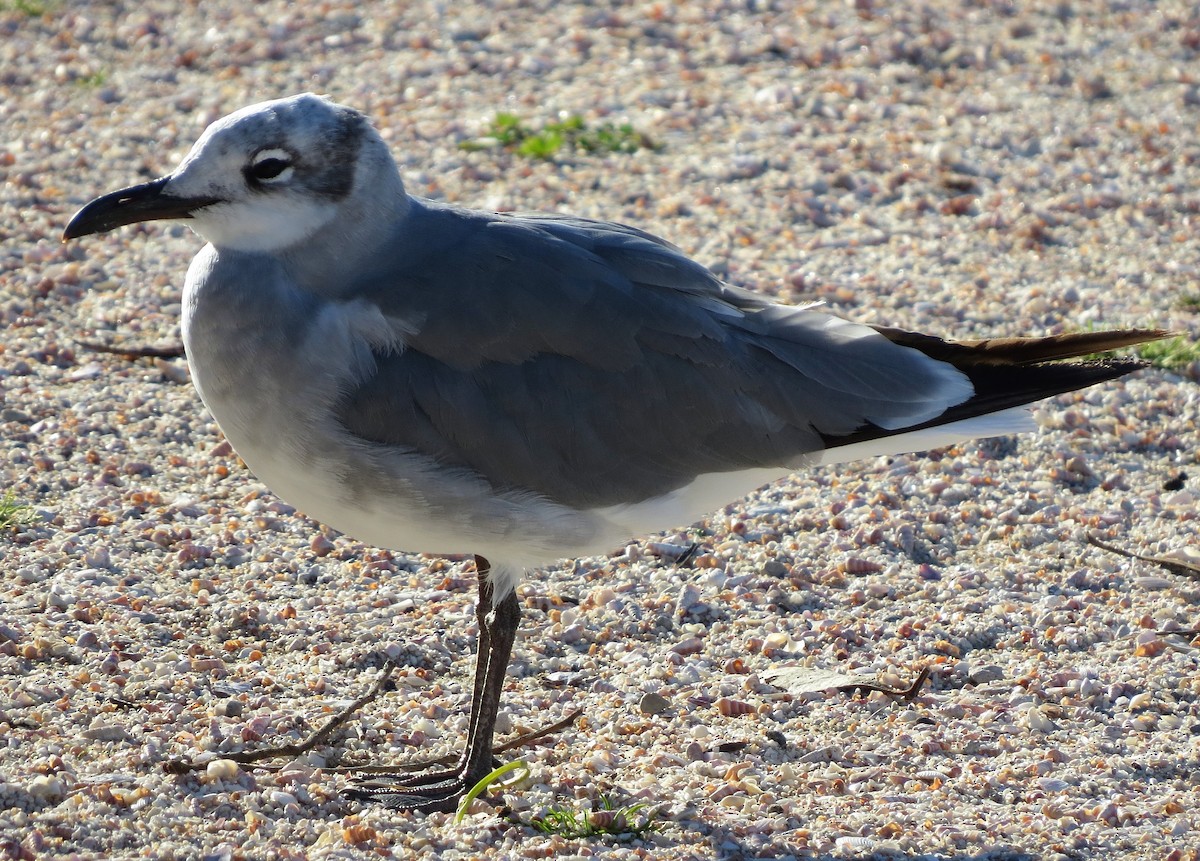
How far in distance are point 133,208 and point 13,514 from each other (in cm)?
156

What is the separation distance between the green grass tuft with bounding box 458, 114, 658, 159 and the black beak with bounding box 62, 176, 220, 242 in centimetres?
403

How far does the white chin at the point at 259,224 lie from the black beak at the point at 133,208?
0.15 feet

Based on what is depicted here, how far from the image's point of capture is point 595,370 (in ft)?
14.9

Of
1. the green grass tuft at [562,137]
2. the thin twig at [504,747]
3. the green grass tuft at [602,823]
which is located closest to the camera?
the green grass tuft at [602,823]

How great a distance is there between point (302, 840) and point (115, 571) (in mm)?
1626

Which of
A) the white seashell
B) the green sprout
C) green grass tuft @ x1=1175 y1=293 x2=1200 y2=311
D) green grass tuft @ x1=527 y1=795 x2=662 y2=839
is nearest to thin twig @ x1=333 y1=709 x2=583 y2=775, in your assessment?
the green sprout

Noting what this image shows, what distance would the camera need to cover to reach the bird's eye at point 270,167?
4.41 metres

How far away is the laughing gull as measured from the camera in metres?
4.35

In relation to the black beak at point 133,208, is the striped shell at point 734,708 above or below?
below

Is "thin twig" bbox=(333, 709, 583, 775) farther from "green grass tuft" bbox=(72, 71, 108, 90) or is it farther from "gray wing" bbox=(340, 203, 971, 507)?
"green grass tuft" bbox=(72, 71, 108, 90)

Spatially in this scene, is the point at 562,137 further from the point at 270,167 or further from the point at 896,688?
the point at 896,688

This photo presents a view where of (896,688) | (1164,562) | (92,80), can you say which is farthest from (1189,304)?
(92,80)

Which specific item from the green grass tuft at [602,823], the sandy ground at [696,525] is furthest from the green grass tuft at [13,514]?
the green grass tuft at [602,823]

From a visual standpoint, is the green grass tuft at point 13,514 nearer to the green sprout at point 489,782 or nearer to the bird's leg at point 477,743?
the bird's leg at point 477,743
